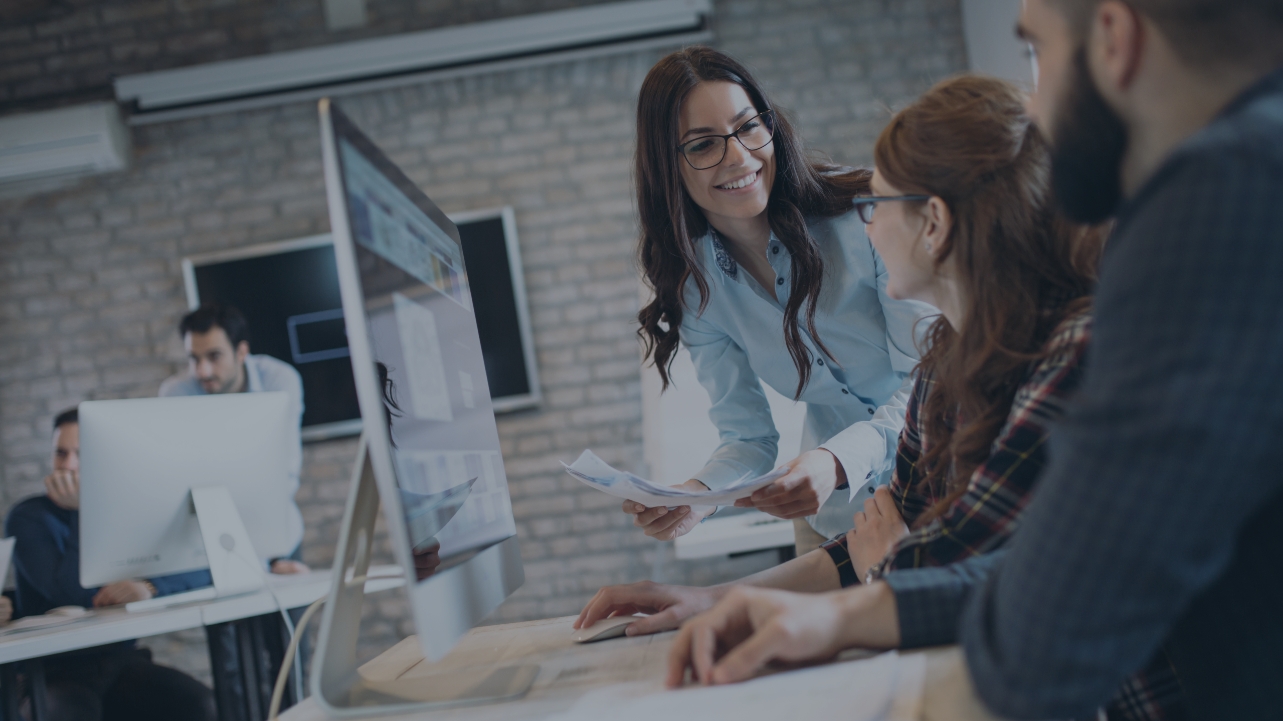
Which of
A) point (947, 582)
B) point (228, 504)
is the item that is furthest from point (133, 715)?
point (947, 582)

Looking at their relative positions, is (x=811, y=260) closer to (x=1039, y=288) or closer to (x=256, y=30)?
(x=1039, y=288)

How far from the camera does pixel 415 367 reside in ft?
3.05

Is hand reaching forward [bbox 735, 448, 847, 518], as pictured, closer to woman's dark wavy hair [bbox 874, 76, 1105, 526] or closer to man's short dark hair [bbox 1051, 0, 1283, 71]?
woman's dark wavy hair [bbox 874, 76, 1105, 526]

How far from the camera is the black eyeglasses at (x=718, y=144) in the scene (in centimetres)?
159

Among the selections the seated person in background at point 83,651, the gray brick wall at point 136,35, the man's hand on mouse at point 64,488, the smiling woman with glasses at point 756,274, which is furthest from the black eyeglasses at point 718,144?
the gray brick wall at point 136,35

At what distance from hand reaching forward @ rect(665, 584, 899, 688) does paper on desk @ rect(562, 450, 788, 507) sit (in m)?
0.26

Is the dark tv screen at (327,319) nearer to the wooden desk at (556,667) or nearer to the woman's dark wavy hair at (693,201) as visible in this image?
the woman's dark wavy hair at (693,201)

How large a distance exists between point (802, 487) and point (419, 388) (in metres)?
0.61

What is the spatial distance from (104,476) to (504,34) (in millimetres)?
2590

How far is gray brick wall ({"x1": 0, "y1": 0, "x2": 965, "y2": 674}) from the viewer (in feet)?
13.1

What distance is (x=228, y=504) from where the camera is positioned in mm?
2109

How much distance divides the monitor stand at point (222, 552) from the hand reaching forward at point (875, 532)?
1544 millimetres

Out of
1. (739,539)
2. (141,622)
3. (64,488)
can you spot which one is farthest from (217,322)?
(739,539)

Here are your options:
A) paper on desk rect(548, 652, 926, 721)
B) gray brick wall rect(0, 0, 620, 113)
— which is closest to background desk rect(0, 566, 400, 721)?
paper on desk rect(548, 652, 926, 721)
